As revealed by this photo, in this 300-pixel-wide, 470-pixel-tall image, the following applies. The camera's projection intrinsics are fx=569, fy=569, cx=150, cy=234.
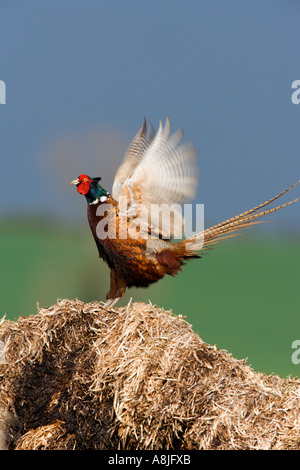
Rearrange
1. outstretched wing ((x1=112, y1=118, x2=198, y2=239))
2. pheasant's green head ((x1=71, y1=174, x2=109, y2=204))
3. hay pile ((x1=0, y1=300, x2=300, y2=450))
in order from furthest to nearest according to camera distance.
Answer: pheasant's green head ((x1=71, y1=174, x2=109, y2=204)) → outstretched wing ((x1=112, y1=118, x2=198, y2=239)) → hay pile ((x1=0, y1=300, x2=300, y2=450))

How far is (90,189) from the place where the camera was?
224 inches

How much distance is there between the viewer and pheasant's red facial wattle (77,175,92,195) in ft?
18.7

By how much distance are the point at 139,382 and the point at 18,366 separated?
3.42 feet

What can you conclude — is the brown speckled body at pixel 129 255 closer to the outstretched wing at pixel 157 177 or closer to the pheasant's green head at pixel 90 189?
the pheasant's green head at pixel 90 189

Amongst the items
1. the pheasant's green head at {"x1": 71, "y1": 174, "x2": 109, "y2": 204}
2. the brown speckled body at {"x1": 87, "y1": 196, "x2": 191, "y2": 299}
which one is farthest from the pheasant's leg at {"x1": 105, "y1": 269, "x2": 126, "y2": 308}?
the pheasant's green head at {"x1": 71, "y1": 174, "x2": 109, "y2": 204}

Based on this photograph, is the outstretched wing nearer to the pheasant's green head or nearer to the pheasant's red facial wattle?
the pheasant's green head

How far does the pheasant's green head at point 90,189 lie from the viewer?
566 centimetres

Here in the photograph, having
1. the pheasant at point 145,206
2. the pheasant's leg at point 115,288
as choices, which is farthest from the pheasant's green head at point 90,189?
the pheasant's leg at point 115,288

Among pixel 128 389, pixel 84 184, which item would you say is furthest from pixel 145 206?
pixel 128 389

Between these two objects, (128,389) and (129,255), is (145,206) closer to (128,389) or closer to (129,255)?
(129,255)

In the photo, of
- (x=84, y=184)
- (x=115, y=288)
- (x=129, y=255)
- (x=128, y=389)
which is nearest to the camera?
(x=128, y=389)

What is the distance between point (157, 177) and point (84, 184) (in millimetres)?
764
